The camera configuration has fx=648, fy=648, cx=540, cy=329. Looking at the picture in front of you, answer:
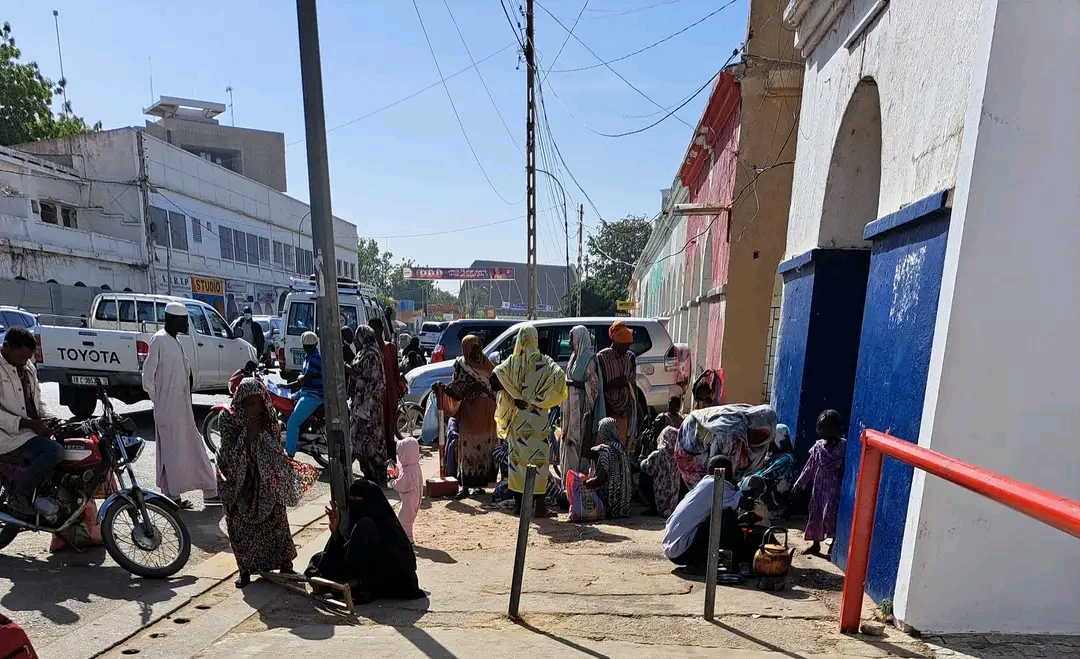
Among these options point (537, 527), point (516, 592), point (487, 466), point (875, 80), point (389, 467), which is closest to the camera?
point (516, 592)

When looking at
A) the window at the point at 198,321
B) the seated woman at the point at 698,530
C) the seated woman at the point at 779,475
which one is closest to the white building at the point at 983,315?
the seated woman at the point at 698,530

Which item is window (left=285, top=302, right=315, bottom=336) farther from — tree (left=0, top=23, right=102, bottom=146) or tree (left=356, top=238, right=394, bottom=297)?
tree (left=356, top=238, right=394, bottom=297)

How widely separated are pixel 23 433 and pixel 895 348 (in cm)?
545

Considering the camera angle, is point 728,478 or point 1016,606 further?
point 728,478

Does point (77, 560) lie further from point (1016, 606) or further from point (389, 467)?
point (1016, 606)

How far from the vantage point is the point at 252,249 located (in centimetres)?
3256

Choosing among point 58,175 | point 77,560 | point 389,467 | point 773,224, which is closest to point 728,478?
point 389,467

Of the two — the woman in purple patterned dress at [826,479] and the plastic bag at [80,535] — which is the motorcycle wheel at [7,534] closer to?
the plastic bag at [80,535]

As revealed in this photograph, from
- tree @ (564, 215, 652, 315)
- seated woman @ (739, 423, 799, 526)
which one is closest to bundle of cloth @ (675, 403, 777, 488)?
seated woman @ (739, 423, 799, 526)

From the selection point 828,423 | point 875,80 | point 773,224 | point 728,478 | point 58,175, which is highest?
point 58,175

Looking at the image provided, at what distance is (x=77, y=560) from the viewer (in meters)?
4.35

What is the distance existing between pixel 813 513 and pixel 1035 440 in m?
1.76

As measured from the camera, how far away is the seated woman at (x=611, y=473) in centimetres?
545

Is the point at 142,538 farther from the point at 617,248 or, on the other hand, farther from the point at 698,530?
the point at 617,248
